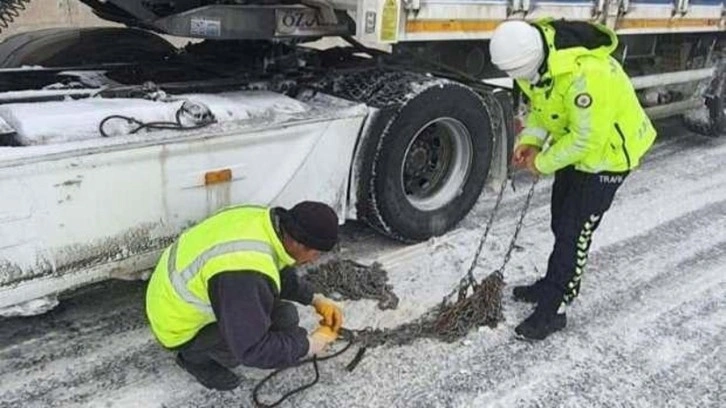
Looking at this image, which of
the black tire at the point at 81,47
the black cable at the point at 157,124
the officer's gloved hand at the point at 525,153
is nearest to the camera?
the black cable at the point at 157,124

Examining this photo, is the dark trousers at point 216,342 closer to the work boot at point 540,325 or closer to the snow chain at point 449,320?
the snow chain at point 449,320

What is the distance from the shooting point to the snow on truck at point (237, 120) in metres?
2.85

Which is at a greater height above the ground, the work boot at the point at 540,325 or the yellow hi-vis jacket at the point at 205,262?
the yellow hi-vis jacket at the point at 205,262

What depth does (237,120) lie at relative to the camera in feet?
11.1

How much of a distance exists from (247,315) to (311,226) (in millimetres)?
351

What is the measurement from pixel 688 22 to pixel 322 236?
4.64 metres

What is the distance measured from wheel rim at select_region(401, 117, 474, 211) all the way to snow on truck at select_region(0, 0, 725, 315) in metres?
0.01

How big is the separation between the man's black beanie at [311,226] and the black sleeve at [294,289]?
51cm

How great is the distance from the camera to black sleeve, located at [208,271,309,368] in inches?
94.3

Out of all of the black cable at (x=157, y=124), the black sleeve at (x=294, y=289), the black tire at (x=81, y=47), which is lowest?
the black sleeve at (x=294, y=289)

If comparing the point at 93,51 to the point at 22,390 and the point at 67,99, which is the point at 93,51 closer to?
the point at 67,99

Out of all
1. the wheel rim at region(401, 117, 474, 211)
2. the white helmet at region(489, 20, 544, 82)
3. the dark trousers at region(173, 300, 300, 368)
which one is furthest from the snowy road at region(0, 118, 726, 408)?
the white helmet at region(489, 20, 544, 82)

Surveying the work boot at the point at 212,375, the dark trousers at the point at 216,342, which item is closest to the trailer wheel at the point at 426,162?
the dark trousers at the point at 216,342

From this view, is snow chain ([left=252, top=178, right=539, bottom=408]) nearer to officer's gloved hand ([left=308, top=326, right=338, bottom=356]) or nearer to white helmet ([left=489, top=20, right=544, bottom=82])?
officer's gloved hand ([left=308, top=326, right=338, bottom=356])
